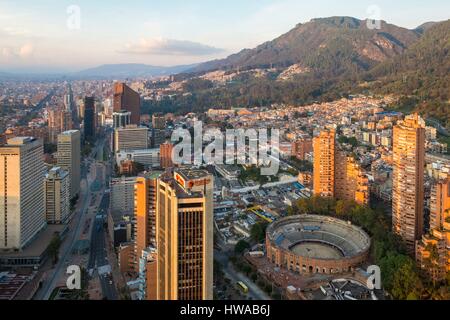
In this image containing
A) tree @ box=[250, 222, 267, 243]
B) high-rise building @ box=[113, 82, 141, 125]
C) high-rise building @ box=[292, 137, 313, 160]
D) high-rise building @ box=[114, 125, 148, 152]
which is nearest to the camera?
tree @ box=[250, 222, 267, 243]

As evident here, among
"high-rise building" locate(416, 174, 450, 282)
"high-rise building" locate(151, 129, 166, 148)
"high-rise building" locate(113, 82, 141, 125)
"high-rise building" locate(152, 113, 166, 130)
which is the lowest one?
"high-rise building" locate(416, 174, 450, 282)

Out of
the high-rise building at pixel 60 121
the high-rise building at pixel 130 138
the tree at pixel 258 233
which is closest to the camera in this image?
the tree at pixel 258 233

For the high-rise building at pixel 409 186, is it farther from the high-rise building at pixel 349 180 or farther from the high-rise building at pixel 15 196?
the high-rise building at pixel 15 196

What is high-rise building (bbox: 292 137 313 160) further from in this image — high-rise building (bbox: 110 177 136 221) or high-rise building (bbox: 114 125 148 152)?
high-rise building (bbox: 110 177 136 221)

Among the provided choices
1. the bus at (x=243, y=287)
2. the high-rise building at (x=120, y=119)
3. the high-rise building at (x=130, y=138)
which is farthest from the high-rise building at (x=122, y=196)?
the high-rise building at (x=120, y=119)

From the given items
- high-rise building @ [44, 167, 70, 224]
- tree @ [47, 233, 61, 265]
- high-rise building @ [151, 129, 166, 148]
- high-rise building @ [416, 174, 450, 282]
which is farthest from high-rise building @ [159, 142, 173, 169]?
high-rise building @ [416, 174, 450, 282]

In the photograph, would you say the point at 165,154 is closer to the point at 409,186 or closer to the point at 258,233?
the point at 258,233
